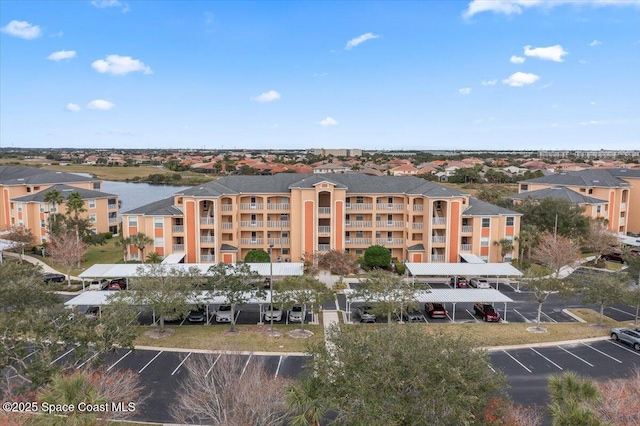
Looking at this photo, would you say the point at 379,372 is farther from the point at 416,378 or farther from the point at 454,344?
the point at 454,344

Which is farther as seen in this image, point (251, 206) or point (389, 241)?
point (389, 241)

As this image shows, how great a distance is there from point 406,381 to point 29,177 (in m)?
75.0

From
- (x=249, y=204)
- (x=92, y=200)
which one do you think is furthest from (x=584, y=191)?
(x=92, y=200)

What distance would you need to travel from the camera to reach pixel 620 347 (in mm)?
31688

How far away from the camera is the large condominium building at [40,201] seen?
Answer: 63531 millimetres

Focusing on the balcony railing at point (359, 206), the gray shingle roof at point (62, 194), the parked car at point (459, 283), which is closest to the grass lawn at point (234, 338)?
the parked car at point (459, 283)

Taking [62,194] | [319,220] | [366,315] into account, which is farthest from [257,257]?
[62,194]

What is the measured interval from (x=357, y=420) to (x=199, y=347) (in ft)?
61.2

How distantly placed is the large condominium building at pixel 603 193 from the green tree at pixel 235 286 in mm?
51610

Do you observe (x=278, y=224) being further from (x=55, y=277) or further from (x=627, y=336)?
(x=627, y=336)

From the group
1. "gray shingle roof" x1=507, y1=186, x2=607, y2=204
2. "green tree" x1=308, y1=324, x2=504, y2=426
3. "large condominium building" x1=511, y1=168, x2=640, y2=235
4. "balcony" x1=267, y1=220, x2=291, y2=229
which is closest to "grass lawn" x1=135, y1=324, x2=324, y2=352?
"green tree" x1=308, y1=324, x2=504, y2=426

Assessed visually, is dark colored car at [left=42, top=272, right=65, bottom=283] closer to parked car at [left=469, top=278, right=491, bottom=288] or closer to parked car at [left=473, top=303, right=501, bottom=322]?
parked car at [left=473, top=303, right=501, bottom=322]

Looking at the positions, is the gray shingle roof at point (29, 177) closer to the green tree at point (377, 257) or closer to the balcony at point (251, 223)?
the balcony at point (251, 223)

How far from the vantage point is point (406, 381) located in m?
15.4
